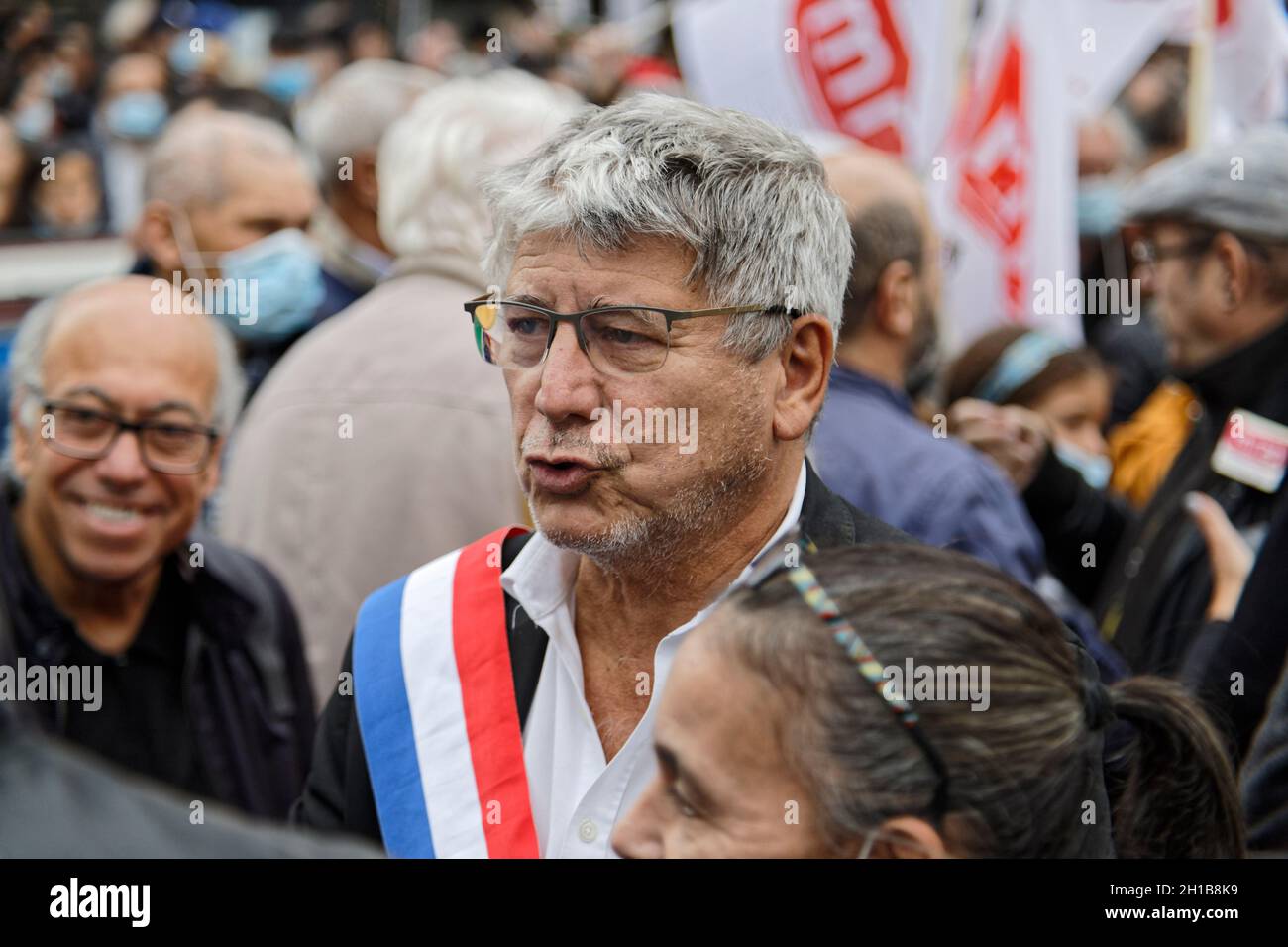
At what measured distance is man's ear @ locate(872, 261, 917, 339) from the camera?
357 centimetres

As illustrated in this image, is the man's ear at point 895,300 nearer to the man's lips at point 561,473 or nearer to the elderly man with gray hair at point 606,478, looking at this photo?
the elderly man with gray hair at point 606,478

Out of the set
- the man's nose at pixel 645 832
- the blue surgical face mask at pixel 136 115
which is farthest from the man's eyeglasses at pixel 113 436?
the blue surgical face mask at pixel 136 115

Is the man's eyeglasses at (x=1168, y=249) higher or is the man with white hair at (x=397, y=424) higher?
the man's eyeglasses at (x=1168, y=249)

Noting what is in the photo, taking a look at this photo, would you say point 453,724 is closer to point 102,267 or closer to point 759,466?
point 759,466

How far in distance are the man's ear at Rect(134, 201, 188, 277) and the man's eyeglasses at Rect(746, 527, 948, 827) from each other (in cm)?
293

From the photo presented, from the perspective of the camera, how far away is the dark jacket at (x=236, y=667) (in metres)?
2.95

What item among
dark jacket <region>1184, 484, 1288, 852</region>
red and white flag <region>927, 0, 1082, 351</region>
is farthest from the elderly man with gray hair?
red and white flag <region>927, 0, 1082, 351</region>

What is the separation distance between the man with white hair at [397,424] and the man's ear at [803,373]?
1077 mm

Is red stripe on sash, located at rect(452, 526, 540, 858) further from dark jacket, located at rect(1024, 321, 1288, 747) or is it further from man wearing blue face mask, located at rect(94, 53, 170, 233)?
man wearing blue face mask, located at rect(94, 53, 170, 233)

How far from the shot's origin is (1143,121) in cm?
878

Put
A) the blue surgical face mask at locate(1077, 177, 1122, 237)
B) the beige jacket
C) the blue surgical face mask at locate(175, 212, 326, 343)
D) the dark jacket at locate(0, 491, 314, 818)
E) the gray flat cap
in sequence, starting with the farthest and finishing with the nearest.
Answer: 1. the blue surgical face mask at locate(1077, 177, 1122, 237)
2. the blue surgical face mask at locate(175, 212, 326, 343)
3. the gray flat cap
4. the beige jacket
5. the dark jacket at locate(0, 491, 314, 818)

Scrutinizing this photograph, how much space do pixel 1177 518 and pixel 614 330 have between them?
2196 mm

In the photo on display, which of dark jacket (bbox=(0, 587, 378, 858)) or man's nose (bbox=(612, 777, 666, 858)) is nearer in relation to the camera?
dark jacket (bbox=(0, 587, 378, 858))

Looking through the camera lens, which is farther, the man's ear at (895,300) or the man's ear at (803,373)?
the man's ear at (895,300)
